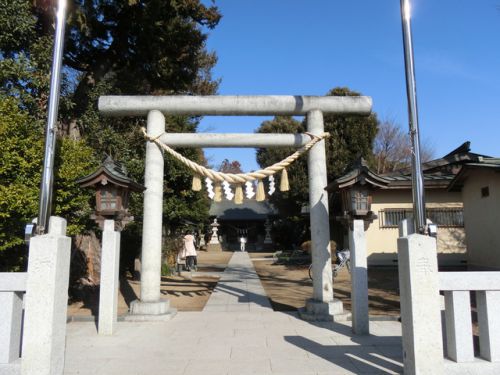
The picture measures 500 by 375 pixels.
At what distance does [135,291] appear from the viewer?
→ 11586 mm

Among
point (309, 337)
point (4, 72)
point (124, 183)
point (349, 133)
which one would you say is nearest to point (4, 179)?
point (124, 183)

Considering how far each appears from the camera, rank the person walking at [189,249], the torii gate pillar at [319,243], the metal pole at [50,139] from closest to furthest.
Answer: the metal pole at [50,139], the torii gate pillar at [319,243], the person walking at [189,249]

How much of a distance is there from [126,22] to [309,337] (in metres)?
12.1

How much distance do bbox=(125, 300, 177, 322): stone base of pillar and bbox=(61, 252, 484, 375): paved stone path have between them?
0.60 feet

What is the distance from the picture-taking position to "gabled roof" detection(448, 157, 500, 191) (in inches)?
457

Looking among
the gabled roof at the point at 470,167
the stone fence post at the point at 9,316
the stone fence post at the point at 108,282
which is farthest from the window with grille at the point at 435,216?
the stone fence post at the point at 9,316

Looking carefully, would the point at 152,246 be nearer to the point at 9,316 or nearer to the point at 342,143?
the point at 9,316

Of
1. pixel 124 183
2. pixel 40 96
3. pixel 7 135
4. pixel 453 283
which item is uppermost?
pixel 40 96

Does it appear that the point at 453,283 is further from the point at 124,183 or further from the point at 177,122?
the point at 177,122

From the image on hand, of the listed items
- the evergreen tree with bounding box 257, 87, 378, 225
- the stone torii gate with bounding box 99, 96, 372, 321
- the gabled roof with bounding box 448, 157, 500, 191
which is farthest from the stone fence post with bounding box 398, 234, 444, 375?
the evergreen tree with bounding box 257, 87, 378, 225

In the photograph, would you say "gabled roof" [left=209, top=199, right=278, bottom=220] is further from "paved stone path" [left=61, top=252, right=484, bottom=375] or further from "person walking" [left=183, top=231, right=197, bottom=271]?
"paved stone path" [left=61, top=252, right=484, bottom=375]

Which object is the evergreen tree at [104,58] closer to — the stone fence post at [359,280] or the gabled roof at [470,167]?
the stone fence post at [359,280]

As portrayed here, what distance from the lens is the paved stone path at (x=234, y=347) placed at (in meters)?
4.83

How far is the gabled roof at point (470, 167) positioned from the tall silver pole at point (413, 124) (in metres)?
7.72
